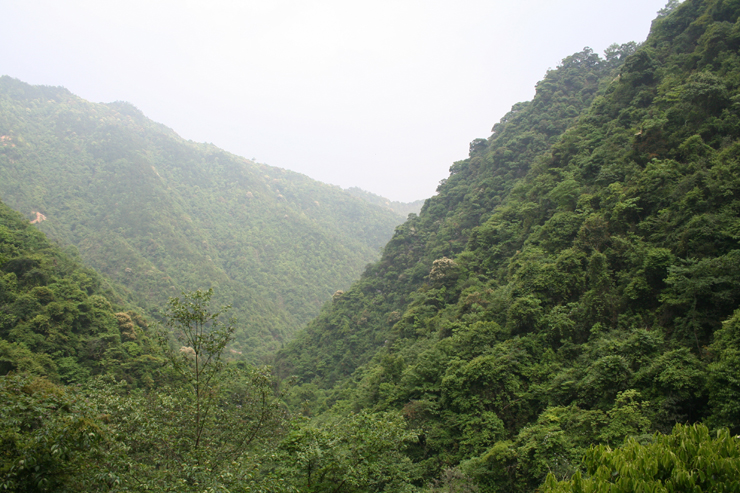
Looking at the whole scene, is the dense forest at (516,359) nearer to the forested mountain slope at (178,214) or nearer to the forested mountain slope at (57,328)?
the forested mountain slope at (57,328)

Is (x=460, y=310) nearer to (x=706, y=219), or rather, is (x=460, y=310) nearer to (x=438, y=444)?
(x=438, y=444)

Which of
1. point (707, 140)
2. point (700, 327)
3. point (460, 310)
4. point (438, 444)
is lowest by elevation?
point (438, 444)

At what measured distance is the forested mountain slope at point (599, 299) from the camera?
882 cm

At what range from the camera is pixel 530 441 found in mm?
9203

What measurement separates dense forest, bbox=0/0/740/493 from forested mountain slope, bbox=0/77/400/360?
1312 inches

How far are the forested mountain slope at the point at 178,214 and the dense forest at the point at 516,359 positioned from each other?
33326 millimetres

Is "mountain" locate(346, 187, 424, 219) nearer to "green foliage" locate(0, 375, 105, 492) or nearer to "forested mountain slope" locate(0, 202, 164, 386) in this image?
"forested mountain slope" locate(0, 202, 164, 386)

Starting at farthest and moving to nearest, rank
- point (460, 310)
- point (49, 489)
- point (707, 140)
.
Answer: point (460, 310), point (707, 140), point (49, 489)

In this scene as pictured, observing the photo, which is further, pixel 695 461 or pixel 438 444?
pixel 438 444

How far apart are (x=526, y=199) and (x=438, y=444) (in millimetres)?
16647

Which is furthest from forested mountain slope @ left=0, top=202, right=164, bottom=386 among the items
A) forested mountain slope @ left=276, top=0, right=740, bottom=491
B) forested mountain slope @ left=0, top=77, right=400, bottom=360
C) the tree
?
forested mountain slope @ left=0, top=77, right=400, bottom=360

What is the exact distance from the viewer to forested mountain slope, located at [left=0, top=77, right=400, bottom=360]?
5581 cm

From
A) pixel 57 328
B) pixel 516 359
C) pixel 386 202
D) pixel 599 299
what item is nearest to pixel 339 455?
pixel 516 359

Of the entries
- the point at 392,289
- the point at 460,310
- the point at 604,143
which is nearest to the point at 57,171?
the point at 392,289
